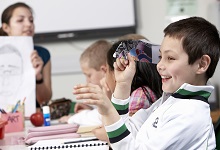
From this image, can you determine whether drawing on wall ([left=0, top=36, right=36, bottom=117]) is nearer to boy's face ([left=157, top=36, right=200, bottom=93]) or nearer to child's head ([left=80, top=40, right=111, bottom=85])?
child's head ([left=80, top=40, right=111, bottom=85])

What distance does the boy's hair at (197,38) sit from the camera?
4.31ft

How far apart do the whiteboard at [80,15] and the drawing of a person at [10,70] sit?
5.33ft

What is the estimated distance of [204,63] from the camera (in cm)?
132

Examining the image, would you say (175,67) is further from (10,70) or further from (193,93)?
(10,70)

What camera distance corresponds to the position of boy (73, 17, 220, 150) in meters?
1.20

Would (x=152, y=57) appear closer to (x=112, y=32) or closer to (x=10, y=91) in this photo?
(x=10, y=91)

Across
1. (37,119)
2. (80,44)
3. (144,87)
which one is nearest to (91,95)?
(144,87)

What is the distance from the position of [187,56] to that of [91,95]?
1.07ft

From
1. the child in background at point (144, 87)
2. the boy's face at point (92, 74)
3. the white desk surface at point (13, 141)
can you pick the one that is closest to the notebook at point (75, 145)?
the white desk surface at point (13, 141)

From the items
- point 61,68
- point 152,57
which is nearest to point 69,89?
point 61,68

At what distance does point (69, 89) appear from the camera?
385cm

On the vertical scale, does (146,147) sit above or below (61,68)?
above

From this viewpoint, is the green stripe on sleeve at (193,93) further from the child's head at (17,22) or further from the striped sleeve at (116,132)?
the child's head at (17,22)

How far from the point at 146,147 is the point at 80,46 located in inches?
104
